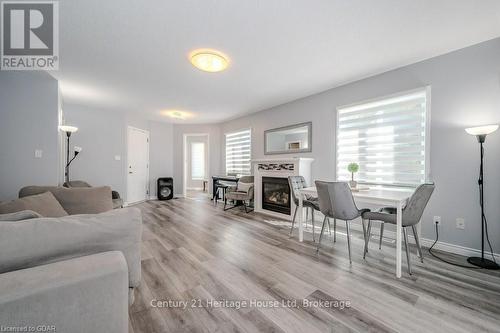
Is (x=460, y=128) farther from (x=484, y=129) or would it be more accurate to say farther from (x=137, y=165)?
Result: (x=137, y=165)

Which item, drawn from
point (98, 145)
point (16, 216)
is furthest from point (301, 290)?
point (98, 145)

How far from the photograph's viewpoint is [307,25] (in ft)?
6.39

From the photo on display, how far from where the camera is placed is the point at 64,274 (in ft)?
2.34

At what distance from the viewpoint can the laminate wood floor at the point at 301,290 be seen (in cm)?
135

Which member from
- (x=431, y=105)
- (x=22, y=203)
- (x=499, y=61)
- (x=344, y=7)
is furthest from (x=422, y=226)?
(x=22, y=203)

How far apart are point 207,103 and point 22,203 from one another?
3504 millimetres

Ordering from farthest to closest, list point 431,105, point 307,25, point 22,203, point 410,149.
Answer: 1. point 410,149
2. point 431,105
3. point 307,25
4. point 22,203

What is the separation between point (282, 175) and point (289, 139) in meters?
0.87

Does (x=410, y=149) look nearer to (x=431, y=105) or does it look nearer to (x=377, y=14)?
(x=431, y=105)

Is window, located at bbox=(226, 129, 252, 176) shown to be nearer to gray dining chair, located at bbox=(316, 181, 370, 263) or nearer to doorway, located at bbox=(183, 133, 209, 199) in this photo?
doorway, located at bbox=(183, 133, 209, 199)

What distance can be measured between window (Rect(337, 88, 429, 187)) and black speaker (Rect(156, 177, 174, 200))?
15.6ft

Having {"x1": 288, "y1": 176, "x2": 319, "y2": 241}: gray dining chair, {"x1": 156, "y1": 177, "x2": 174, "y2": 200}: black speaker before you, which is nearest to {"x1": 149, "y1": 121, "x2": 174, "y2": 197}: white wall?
{"x1": 156, "y1": 177, "x2": 174, "y2": 200}: black speaker

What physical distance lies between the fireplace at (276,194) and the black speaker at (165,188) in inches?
124

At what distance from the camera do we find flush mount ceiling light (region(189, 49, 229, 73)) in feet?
7.79
